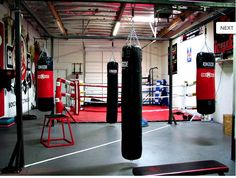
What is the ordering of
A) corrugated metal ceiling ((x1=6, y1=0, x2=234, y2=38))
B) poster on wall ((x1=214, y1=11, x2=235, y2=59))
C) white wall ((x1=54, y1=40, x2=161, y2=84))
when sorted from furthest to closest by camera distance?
white wall ((x1=54, y1=40, x2=161, y2=84))
corrugated metal ceiling ((x1=6, y1=0, x2=234, y2=38))
poster on wall ((x1=214, y1=11, x2=235, y2=59))

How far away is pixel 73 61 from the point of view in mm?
12906

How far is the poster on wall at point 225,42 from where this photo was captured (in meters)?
6.16

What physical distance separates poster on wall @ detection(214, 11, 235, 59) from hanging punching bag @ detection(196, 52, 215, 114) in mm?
2363

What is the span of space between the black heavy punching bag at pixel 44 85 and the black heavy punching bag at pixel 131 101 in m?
2.15

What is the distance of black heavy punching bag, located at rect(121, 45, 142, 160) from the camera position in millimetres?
3082

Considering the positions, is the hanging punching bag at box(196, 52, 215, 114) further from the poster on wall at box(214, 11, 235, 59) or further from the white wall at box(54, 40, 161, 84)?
the white wall at box(54, 40, 161, 84)

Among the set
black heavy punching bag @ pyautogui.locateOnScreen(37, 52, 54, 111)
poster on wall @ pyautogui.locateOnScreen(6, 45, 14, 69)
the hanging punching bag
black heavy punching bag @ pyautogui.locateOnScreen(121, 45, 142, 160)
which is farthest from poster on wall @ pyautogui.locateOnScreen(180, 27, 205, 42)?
poster on wall @ pyautogui.locateOnScreen(6, 45, 14, 69)

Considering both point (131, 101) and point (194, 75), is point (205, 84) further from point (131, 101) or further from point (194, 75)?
point (194, 75)

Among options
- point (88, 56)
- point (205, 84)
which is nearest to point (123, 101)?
point (205, 84)

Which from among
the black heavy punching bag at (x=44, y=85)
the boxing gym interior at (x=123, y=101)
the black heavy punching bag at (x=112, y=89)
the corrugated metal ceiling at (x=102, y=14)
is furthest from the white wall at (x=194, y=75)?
the black heavy punching bag at (x=44, y=85)

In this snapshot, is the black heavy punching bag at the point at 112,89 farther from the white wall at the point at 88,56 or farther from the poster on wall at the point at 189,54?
the white wall at the point at 88,56

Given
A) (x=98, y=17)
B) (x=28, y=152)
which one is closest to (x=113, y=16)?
(x=98, y=17)

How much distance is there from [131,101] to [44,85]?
7.59 feet

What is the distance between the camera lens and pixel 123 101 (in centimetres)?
315
